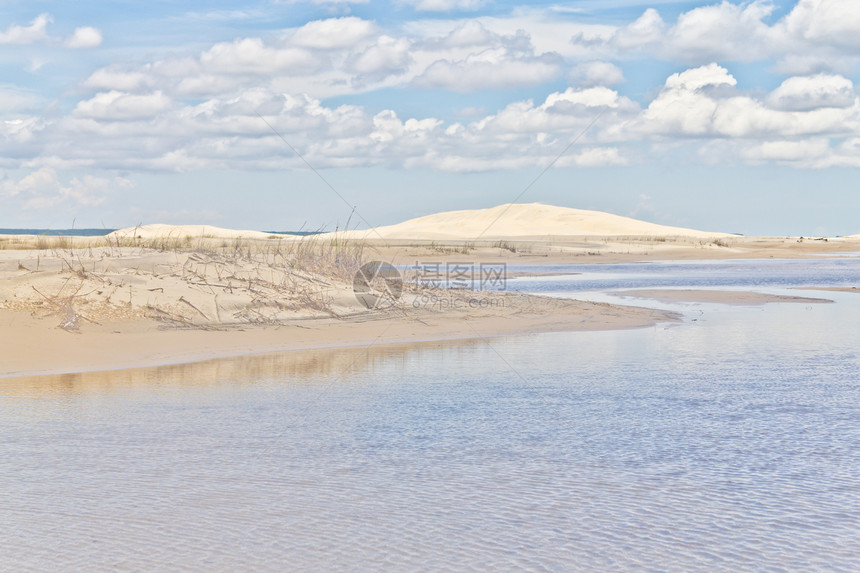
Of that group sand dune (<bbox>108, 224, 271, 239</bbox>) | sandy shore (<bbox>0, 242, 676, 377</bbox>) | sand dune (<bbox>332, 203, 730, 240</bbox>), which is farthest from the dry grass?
sand dune (<bbox>332, 203, 730, 240</bbox>)

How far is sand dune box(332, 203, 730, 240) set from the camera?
10181 cm

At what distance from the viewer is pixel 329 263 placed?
17.2m

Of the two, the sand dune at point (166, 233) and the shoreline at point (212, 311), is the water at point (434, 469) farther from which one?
the sand dune at point (166, 233)

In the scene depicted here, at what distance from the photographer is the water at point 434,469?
395 centimetres

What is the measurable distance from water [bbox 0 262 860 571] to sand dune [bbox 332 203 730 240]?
87.8 m

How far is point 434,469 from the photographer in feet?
17.3

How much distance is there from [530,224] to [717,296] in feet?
295

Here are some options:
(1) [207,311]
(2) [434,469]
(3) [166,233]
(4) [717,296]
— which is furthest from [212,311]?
(3) [166,233]

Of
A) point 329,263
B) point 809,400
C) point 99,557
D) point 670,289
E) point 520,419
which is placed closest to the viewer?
point 99,557

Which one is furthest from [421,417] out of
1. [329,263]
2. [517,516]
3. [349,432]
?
[329,263]

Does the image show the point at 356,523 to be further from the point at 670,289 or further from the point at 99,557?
the point at 670,289

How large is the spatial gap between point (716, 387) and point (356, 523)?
516 cm

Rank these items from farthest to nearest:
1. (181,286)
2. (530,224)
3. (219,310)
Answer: (530,224)
(181,286)
(219,310)

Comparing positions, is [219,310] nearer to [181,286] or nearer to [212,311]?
[212,311]
